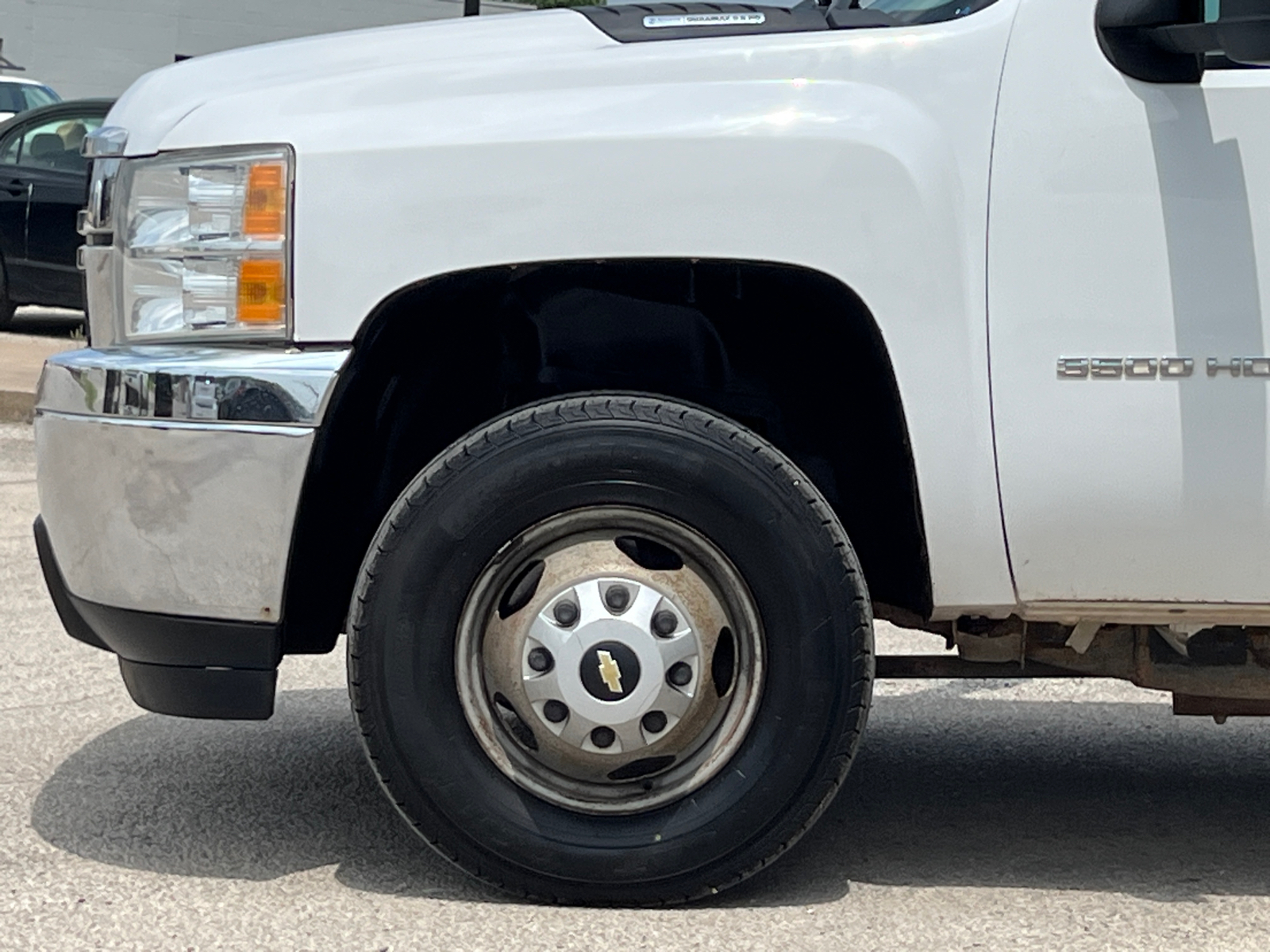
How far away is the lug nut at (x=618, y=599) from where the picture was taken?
3250 mm

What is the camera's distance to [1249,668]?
3533mm

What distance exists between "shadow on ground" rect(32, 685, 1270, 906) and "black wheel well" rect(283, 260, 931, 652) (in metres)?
0.48

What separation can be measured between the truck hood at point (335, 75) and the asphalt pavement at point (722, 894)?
131 centimetres

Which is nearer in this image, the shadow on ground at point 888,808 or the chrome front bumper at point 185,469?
the chrome front bumper at point 185,469

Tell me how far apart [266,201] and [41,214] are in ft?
34.3

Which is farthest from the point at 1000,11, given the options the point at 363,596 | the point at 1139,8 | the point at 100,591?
the point at 100,591

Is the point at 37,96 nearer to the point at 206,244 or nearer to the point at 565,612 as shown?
the point at 206,244

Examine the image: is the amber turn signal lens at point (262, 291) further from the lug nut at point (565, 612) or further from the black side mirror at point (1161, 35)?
the black side mirror at point (1161, 35)

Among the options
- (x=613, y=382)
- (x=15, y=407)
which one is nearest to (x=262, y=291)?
(x=613, y=382)

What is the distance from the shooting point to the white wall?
31.0 meters

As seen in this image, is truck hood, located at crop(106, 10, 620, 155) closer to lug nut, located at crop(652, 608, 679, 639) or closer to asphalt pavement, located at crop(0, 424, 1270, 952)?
lug nut, located at crop(652, 608, 679, 639)

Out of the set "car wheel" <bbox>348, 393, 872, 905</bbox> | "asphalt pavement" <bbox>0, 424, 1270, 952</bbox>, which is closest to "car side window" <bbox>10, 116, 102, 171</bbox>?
"asphalt pavement" <bbox>0, 424, 1270, 952</bbox>

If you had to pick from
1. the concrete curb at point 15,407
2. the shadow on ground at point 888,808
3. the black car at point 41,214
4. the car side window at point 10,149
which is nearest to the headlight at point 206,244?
the shadow on ground at point 888,808

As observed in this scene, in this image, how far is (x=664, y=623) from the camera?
10.7 feet
